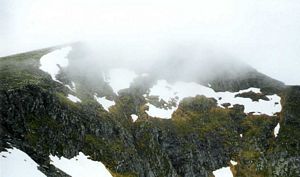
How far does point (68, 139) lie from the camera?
101 m

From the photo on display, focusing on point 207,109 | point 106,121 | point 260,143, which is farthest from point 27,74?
point 260,143

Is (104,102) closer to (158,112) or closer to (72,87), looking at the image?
(72,87)

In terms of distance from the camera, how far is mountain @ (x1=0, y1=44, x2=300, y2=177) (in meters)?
98.1

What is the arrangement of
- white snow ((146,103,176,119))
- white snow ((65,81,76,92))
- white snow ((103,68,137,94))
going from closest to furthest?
white snow ((65,81,76,92)) → white snow ((146,103,176,119)) → white snow ((103,68,137,94))

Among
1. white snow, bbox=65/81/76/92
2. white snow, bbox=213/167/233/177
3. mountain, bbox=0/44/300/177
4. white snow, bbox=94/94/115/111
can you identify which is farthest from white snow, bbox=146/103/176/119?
white snow, bbox=65/81/76/92

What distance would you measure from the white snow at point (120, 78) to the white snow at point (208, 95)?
29.4ft

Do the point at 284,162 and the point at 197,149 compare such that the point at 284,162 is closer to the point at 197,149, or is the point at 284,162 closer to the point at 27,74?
the point at 197,149

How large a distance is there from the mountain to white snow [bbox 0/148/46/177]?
393 centimetres

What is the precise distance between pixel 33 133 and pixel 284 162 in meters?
77.9

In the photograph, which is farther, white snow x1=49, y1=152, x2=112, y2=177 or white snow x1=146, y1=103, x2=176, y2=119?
white snow x1=146, y1=103, x2=176, y2=119

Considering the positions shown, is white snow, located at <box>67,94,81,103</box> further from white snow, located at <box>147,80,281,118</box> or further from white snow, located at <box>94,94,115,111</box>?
white snow, located at <box>147,80,281,118</box>

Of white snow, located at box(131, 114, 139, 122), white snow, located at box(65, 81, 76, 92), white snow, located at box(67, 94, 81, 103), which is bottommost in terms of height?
white snow, located at box(131, 114, 139, 122)

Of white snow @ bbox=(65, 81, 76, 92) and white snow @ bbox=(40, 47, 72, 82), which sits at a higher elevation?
white snow @ bbox=(40, 47, 72, 82)

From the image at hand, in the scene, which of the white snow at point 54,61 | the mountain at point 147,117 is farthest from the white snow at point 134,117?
the white snow at point 54,61
